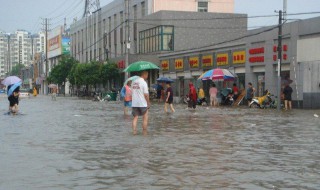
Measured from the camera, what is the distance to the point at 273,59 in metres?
32.3

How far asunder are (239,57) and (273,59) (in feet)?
14.0

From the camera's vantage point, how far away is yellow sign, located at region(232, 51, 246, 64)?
3575cm

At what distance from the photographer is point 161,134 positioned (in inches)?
537

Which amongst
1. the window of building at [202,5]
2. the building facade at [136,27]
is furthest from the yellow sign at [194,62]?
the window of building at [202,5]

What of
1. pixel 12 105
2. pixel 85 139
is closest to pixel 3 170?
pixel 85 139

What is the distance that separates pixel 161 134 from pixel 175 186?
6.85 metres

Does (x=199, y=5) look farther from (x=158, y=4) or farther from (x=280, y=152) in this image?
(x=280, y=152)

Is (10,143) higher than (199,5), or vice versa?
(199,5)

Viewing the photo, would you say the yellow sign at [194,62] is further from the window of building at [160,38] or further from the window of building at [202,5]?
the window of building at [202,5]

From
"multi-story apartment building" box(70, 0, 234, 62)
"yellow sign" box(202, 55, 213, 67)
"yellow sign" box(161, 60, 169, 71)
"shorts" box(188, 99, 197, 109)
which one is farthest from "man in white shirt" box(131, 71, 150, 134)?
"yellow sign" box(161, 60, 169, 71)

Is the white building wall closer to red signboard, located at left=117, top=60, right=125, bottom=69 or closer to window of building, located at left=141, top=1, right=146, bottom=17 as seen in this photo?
red signboard, located at left=117, top=60, right=125, bottom=69

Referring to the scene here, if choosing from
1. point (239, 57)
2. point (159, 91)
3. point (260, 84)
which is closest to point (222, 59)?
point (239, 57)

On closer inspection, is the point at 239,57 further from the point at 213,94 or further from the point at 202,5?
the point at 202,5

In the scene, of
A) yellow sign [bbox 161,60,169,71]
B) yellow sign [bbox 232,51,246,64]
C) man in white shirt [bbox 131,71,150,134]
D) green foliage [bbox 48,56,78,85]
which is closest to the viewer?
man in white shirt [bbox 131,71,150,134]
